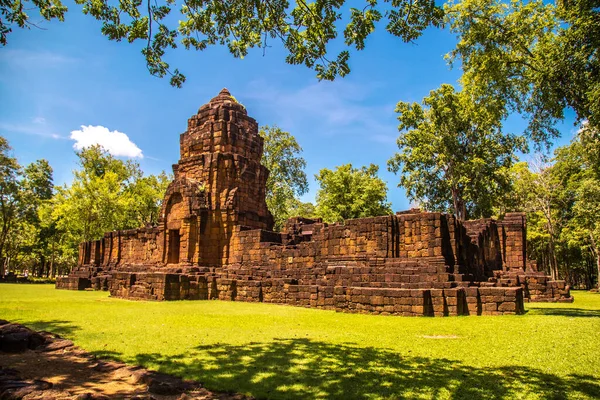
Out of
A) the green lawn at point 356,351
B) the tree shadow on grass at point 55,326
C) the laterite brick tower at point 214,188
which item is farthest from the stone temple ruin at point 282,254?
the tree shadow on grass at point 55,326

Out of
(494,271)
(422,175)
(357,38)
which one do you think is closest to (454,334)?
(357,38)

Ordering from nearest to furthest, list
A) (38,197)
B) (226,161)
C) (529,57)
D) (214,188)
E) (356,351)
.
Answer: (356,351) → (529,57) → (214,188) → (226,161) → (38,197)

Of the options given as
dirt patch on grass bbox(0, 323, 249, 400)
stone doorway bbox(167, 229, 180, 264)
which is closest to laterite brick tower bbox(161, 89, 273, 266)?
stone doorway bbox(167, 229, 180, 264)

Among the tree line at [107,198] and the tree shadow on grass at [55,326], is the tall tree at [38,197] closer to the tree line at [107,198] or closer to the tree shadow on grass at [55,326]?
the tree line at [107,198]

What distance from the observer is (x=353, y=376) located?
5.02m

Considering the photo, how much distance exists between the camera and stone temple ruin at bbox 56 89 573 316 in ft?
40.5

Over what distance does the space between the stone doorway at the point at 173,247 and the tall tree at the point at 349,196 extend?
19.2m

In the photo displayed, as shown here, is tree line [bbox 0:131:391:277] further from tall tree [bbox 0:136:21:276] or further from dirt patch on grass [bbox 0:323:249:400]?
dirt patch on grass [bbox 0:323:249:400]

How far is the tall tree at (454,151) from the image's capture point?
1196 inches

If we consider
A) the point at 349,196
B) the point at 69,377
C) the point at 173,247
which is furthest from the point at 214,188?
the point at 349,196

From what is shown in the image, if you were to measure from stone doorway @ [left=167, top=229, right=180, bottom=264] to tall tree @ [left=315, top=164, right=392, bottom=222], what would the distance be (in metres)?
19.2

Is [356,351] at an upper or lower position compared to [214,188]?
lower

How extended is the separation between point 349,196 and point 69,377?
1335 inches

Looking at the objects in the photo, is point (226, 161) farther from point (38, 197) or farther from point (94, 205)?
point (38, 197)
